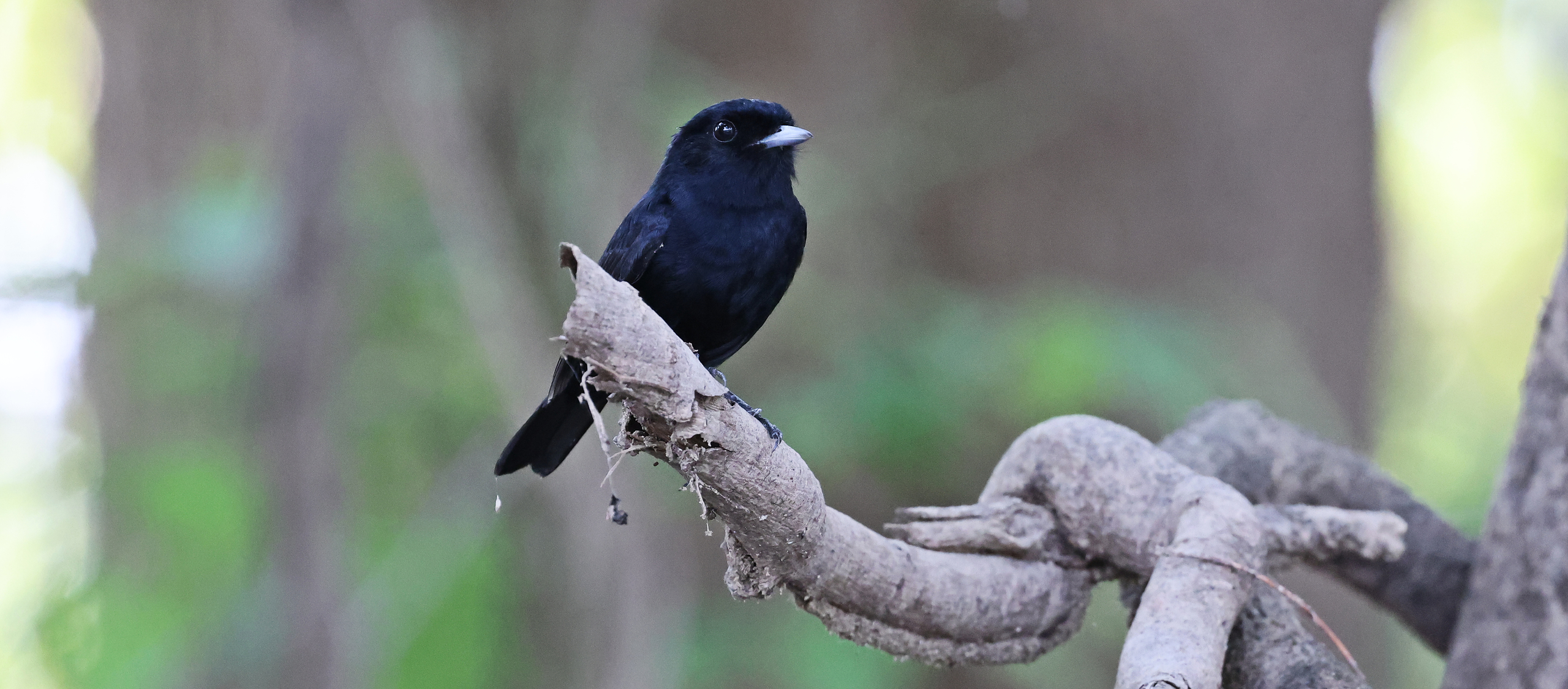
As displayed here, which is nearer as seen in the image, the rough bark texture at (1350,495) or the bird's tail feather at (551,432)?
the bird's tail feather at (551,432)

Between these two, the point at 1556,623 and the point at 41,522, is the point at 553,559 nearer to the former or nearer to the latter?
the point at 41,522

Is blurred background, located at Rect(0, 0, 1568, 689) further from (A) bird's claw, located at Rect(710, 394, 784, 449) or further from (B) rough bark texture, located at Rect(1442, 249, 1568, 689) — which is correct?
(A) bird's claw, located at Rect(710, 394, 784, 449)

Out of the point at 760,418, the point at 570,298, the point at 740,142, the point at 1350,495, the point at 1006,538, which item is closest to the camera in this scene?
the point at 760,418

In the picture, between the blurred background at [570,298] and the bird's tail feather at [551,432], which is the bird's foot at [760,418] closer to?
the bird's tail feather at [551,432]

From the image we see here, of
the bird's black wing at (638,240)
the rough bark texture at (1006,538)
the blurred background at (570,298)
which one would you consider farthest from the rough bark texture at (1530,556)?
the bird's black wing at (638,240)

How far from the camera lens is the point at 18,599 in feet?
16.0

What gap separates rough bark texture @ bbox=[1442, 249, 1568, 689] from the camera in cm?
245

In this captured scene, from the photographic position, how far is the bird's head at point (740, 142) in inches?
96.1

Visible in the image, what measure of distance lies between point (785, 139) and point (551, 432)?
84 cm

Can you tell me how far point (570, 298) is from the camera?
14.1ft

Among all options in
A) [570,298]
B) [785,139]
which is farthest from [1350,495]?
[570,298]

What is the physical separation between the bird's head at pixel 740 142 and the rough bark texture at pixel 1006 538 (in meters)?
0.84

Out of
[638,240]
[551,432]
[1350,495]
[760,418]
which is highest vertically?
[1350,495]

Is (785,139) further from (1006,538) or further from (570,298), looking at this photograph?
(570,298)
